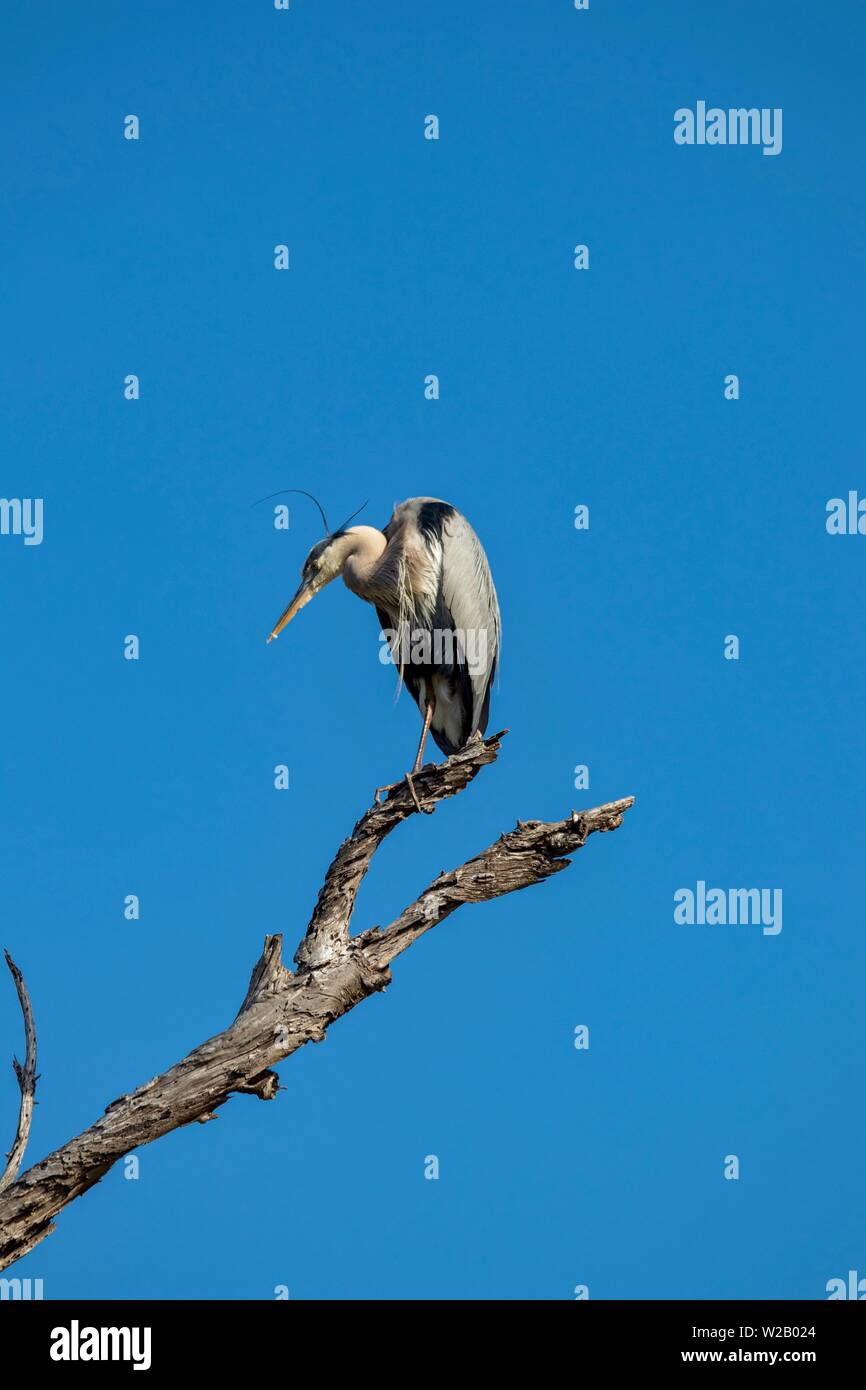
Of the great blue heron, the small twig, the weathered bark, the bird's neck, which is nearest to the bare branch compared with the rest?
the weathered bark

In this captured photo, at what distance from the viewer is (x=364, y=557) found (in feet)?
35.2

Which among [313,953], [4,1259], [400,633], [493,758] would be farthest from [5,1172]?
[400,633]

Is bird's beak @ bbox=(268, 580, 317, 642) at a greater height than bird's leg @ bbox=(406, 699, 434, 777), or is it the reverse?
bird's beak @ bbox=(268, 580, 317, 642)

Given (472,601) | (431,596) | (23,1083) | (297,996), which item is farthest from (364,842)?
(472,601)

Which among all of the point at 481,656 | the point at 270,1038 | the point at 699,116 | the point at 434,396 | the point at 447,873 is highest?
the point at 699,116

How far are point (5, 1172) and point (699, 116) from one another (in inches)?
414

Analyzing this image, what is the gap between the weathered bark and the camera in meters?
7.28

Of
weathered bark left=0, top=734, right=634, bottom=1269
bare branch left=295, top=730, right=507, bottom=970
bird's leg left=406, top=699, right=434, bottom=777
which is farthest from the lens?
bird's leg left=406, top=699, right=434, bottom=777

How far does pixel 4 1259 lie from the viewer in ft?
24.0

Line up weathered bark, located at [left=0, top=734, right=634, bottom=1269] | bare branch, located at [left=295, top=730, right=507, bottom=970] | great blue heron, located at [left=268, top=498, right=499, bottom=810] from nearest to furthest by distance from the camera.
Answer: weathered bark, located at [left=0, top=734, right=634, bottom=1269], bare branch, located at [left=295, top=730, right=507, bottom=970], great blue heron, located at [left=268, top=498, right=499, bottom=810]

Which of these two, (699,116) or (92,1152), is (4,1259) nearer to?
(92,1152)

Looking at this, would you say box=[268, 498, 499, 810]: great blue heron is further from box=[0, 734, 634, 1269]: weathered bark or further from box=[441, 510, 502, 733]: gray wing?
box=[0, 734, 634, 1269]: weathered bark

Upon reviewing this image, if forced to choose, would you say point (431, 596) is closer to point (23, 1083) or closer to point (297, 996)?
point (297, 996)
